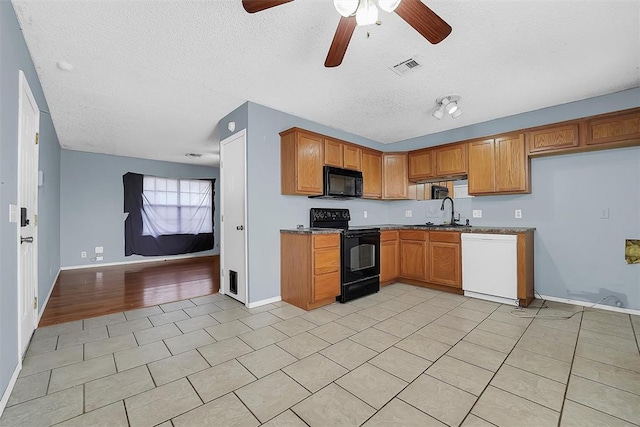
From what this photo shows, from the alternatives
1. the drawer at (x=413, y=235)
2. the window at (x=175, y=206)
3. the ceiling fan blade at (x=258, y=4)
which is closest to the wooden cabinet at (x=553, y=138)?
the drawer at (x=413, y=235)

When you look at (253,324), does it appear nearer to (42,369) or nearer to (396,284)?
(42,369)

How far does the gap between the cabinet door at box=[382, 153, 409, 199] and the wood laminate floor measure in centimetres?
318

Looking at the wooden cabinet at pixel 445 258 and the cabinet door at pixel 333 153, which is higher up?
the cabinet door at pixel 333 153

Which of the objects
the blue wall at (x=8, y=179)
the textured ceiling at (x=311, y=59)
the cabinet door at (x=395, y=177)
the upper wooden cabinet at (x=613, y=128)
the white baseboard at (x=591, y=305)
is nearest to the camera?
the blue wall at (x=8, y=179)

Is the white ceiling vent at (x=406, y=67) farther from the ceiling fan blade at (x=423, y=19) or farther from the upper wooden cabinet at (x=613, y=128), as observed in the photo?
the upper wooden cabinet at (x=613, y=128)

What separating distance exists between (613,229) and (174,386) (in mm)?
4563

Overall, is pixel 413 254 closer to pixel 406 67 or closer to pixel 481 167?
pixel 481 167

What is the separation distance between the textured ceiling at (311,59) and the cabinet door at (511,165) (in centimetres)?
43

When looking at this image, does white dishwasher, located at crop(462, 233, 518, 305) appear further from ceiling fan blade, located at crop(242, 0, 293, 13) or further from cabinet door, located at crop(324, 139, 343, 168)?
ceiling fan blade, located at crop(242, 0, 293, 13)

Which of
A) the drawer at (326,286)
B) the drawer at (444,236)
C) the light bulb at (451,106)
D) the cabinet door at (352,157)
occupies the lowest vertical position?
the drawer at (326,286)

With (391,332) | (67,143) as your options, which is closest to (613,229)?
(391,332)

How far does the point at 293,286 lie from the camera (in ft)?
10.8

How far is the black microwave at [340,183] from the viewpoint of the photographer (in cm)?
365

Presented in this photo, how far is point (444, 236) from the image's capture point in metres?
3.79
